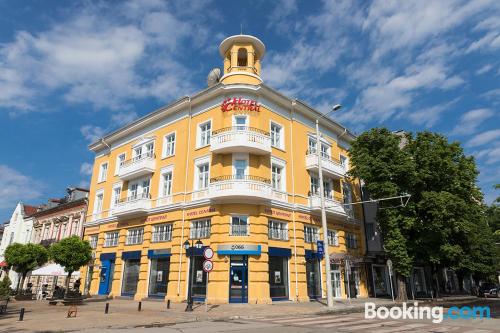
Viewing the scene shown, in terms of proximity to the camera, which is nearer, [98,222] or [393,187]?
[393,187]

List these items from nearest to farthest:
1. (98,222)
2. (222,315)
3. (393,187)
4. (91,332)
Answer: (91,332)
(222,315)
(393,187)
(98,222)

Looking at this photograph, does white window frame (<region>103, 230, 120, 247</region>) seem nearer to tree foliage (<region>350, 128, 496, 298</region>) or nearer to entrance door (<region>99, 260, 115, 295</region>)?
entrance door (<region>99, 260, 115, 295</region>)

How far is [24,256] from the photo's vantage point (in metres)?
30.3

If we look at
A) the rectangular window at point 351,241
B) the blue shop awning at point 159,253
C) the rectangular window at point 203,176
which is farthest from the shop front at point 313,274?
the blue shop awning at point 159,253

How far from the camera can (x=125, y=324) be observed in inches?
554

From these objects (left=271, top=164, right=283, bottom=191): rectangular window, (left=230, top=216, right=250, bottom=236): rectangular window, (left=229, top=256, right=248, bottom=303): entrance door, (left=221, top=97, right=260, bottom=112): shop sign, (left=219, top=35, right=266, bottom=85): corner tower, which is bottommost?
(left=229, top=256, right=248, bottom=303): entrance door

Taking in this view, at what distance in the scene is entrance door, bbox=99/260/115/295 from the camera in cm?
3002

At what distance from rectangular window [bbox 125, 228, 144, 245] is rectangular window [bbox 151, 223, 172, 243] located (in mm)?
1746

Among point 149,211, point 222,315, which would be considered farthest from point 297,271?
point 149,211

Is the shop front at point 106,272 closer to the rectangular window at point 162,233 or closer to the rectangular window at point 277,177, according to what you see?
the rectangular window at point 162,233

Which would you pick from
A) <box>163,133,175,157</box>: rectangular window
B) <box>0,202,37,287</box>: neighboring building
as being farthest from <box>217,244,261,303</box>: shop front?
<box>0,202,37,287</box>: neighboring building

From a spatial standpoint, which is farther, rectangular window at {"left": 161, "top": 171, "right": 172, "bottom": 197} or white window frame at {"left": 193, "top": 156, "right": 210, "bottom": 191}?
rectangular window at {"left": 161, "top": 171, "right": 172, "bottom": 197}

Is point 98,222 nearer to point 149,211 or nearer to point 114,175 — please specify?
point 114,175

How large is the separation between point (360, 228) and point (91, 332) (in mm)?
25449
